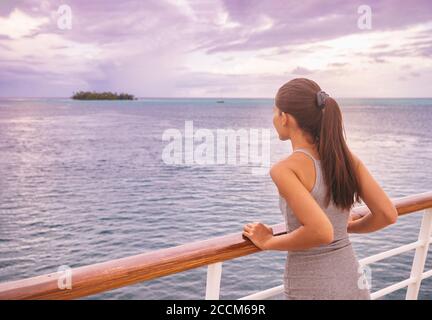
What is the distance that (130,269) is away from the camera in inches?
43.5

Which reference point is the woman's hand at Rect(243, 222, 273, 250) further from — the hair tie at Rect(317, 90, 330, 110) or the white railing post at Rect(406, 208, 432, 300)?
the white railing post at Rect(406, 208, 432, 300)

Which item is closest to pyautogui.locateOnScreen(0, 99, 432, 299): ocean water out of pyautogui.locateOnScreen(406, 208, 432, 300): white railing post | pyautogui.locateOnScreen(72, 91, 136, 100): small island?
pyautogui.locateOnScreen(406, 208, 432, 300): white railing post

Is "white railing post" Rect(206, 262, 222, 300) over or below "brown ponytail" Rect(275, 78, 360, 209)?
below

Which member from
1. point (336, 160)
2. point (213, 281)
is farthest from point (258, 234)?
point (336, 160)

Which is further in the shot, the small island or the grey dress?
the small island

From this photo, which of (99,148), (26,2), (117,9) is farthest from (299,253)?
(26,2)

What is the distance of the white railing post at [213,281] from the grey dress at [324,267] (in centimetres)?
21

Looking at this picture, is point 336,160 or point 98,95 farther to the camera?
point 98,95

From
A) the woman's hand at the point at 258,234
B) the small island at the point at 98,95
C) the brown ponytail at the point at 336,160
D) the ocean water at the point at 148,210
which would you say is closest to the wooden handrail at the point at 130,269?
the woman's hand at the point at 258,234

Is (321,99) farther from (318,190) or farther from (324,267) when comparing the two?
(324,267)

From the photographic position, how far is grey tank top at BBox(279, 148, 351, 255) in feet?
4.10

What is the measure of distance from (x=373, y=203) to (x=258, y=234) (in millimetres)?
361

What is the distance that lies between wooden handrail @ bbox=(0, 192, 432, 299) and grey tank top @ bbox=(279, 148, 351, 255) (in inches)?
4.0

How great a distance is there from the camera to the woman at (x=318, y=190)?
49.2 inches
